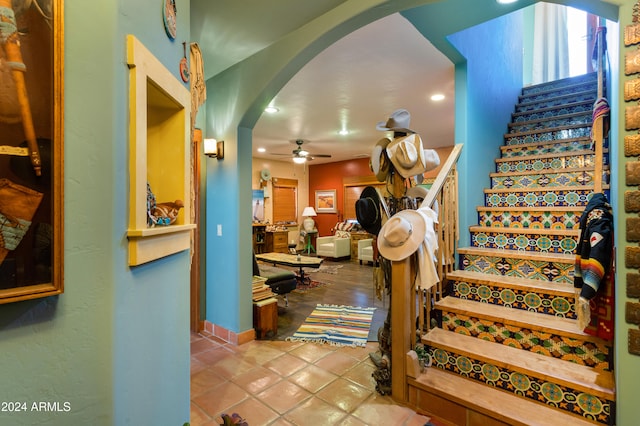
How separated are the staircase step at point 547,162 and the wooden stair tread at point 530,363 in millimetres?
1940

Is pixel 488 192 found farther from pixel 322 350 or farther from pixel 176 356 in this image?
pixel 176 356

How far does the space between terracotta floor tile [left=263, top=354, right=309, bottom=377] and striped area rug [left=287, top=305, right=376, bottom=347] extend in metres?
0.38

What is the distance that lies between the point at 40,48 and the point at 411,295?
2.12 m

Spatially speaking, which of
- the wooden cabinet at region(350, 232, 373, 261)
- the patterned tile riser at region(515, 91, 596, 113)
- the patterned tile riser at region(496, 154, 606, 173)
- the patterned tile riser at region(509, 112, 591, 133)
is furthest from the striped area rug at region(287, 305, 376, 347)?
the wooden cabinet at region(350, 232, 373, 261)

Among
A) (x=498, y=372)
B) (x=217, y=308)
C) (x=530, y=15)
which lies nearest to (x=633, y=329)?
(x=498, y=372)

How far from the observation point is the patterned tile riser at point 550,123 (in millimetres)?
3280

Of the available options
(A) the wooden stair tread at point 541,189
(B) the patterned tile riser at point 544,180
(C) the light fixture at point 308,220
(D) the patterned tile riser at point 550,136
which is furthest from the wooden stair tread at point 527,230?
(C) the light fixture at point 308,220

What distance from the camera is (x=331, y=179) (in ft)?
29.7

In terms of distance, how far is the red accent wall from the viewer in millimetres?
8500

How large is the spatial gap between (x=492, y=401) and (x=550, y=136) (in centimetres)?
304

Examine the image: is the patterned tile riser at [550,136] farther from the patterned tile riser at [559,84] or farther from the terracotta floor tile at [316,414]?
the terracotta floor tile at [316,414]

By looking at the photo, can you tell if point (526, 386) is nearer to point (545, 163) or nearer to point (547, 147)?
point (545, 163)

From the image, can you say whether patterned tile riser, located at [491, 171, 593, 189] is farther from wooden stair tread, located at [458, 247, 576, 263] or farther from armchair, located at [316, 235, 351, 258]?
armchair, located at [316, 235, 351, 258]

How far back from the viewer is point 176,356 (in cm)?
138
